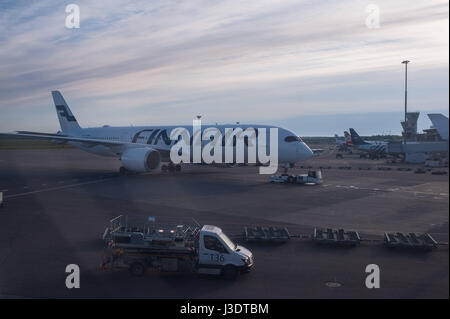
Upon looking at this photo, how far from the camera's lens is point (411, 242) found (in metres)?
13.2

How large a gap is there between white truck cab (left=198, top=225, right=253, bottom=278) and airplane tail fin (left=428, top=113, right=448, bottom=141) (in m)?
6.10

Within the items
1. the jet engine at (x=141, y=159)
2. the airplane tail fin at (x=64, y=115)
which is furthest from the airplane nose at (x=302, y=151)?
the airplane tail fin at (x=64, y=115)

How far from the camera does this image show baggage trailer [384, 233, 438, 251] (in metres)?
12.8

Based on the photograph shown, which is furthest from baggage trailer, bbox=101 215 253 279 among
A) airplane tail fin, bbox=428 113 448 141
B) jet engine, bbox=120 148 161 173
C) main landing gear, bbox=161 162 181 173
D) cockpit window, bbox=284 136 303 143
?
main landing gear, bbox=161 162 181 173

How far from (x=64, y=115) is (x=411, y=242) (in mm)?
40400

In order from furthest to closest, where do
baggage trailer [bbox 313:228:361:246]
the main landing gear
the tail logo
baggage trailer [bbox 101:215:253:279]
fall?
the tail logo
the main landing gear
baggage trailer [bbox 313:228:361:246]
baggage trailer [bbox 101:215:253:279]

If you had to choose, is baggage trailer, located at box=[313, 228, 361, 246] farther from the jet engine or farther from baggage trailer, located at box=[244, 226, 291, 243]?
the jet engine

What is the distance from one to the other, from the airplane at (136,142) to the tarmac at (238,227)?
1954 millimetres

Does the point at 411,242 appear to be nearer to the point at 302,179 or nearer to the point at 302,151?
the point at 302,179

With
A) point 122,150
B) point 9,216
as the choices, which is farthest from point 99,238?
point 122,150

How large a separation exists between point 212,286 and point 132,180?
22880mm

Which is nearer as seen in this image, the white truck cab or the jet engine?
the white truck cab

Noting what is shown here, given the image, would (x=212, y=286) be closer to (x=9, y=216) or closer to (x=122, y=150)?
(x=9, y=216)

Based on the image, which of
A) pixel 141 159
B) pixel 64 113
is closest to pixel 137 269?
pixel 141 159
